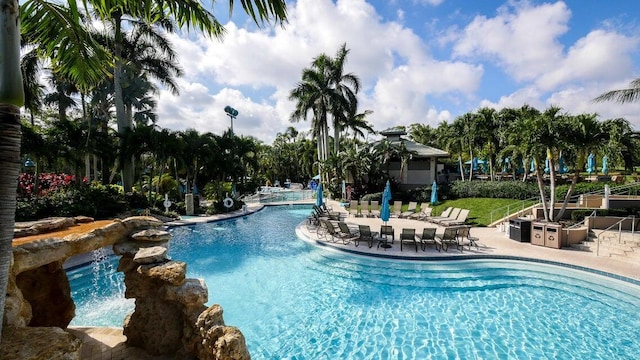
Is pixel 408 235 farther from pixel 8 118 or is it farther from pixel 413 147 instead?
pixel 413 147

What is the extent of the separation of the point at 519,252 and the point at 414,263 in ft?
14.9

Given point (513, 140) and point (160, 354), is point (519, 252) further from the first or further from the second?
point (160, 354)

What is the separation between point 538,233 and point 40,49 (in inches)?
683

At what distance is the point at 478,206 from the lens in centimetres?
2144

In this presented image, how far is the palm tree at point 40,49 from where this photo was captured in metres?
2.09

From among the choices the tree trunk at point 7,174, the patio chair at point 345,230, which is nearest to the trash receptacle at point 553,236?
the patio chair at point 345,230

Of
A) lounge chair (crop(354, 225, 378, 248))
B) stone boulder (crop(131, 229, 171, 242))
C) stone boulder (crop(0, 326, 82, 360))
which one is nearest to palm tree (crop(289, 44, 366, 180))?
lounge chair (crop(354, 225, 378, 248))

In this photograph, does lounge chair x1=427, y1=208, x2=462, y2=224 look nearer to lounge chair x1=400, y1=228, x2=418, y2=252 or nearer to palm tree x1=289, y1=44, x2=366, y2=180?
lounge chair x1=400, y1=228, x2=418, y2=252

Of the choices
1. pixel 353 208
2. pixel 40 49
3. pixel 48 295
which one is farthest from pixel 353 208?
pixel 40 49

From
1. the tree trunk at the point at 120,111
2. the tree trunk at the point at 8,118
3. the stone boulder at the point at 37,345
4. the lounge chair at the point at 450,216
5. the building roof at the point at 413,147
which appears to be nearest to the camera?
the tree trunk at the point at 8,118

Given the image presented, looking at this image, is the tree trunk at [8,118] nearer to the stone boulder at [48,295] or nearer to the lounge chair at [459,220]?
the stone boulder at [48,295]

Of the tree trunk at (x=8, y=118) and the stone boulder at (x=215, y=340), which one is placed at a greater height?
the tree trunk at (x=8, y=118)

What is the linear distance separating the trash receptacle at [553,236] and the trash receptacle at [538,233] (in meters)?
0.12

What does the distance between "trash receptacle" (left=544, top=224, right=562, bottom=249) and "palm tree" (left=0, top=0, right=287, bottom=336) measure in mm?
14706
